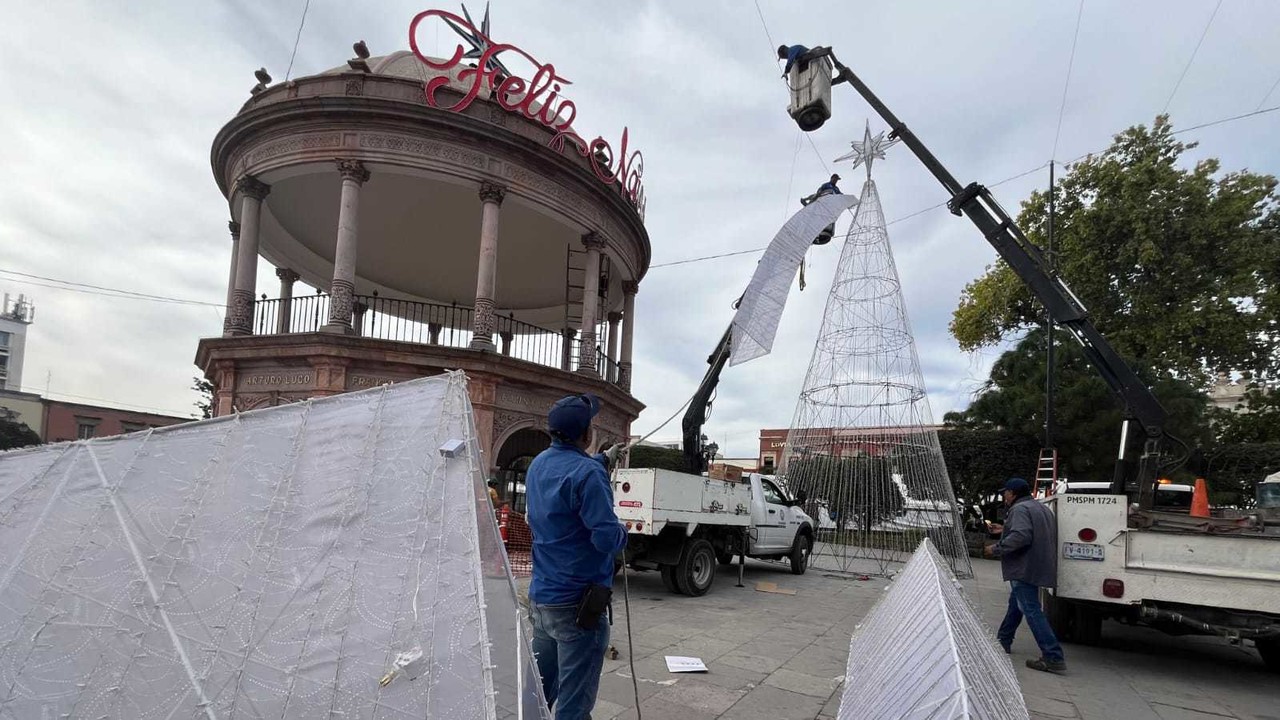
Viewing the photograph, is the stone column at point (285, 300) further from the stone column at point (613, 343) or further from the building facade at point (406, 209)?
the stone column at point (613, 343)

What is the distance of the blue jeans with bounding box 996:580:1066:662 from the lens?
5.86 meters

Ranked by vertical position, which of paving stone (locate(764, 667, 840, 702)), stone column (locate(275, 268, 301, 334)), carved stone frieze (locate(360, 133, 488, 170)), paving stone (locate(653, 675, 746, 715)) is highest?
carved stone frieze (locate(360, 133, 488, 170))

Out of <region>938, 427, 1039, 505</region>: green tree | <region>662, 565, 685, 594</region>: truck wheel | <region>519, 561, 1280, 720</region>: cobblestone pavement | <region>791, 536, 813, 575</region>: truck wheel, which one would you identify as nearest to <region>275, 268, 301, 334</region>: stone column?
<region>662, 565, 685, 594</region>: truck wheel

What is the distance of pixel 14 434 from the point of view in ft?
149

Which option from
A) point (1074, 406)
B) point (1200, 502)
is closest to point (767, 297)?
point (1200, 502)

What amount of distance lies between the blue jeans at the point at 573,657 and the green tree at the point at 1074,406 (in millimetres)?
17995

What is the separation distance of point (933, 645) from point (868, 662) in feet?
3.57

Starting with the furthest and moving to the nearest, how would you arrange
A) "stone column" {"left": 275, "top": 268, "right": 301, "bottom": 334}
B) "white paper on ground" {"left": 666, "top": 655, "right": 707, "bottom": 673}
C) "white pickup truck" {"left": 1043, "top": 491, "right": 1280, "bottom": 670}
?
"stone column" {"left": 275, "top": 268, "right": 301, "bottom": 334}
"white pickup truck" {"left": 1043, "top": 491, "right": 1280, "bottom": 670}
"white paper on ground" {"left": 666, "top": 655, "right": 707, "bottom": 673}

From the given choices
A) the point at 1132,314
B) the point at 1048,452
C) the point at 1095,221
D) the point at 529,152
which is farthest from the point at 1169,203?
the point at 529,152

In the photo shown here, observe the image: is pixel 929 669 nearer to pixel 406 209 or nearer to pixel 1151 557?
pixel 1151 557

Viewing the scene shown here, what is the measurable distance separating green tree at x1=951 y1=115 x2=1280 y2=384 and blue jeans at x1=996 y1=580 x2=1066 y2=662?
15.6 metres

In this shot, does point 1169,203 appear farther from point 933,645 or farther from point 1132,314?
point 933,645

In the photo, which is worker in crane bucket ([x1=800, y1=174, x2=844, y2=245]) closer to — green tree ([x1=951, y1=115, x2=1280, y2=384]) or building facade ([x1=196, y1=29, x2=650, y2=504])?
building facade ([x1=196, y1=29, x2=650, y2=504])

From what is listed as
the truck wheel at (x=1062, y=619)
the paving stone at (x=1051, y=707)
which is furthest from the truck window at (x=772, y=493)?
the paving stone at (x=1051, y=707)
